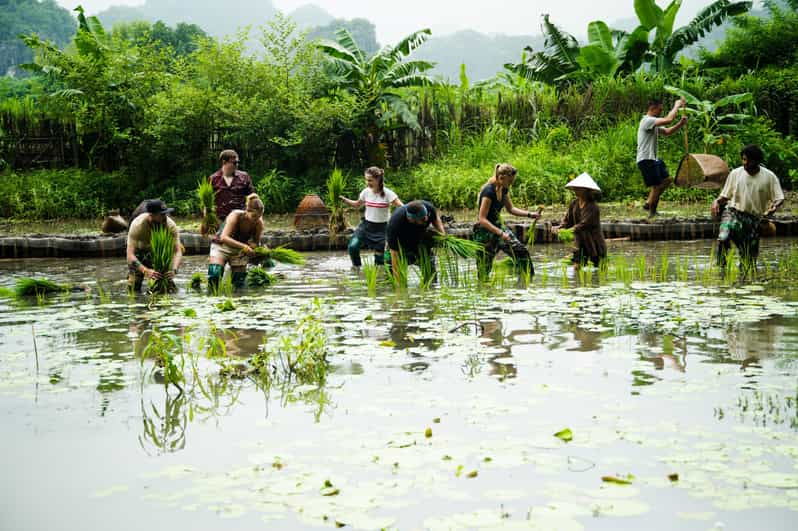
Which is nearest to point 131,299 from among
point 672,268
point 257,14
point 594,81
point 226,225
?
point 226,225

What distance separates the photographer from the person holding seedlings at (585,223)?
8.68 metres

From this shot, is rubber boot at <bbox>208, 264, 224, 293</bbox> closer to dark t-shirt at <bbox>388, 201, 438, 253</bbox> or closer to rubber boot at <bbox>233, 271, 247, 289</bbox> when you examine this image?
rubber boot at <bbox>233, 271, 247, 289</bbox>

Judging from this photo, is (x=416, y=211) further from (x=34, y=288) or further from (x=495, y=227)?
(x=34, y=288)

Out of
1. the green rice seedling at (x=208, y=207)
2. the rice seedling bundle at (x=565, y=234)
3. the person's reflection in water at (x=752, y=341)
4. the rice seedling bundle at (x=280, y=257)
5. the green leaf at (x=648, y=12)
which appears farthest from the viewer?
the green leaf at (x=648, y=12)

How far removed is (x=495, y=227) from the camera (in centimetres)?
870

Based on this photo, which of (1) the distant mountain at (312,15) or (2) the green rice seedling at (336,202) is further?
(1) the distant mountain at (312,15)

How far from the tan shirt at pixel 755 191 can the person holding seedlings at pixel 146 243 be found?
572 centimetres

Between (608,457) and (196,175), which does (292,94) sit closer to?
(196,175)

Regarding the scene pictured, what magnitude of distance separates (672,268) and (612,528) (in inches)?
281

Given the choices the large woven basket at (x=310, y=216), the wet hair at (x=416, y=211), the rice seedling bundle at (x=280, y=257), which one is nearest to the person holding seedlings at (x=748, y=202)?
the wet hair at (x=416, y=211)

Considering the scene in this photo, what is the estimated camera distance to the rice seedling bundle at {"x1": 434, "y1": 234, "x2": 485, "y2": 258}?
8.36 meters

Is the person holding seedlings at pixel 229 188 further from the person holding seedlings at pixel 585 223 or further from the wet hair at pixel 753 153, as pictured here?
the wet hair at pixel 753 153

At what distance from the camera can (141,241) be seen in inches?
342

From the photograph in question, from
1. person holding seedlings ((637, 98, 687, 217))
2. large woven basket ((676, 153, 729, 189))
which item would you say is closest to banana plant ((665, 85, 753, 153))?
person holding seedlings ((637, 98, 687, 217))
